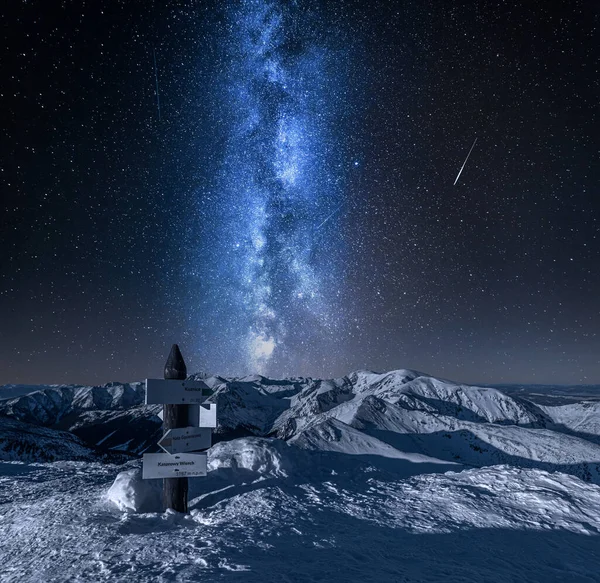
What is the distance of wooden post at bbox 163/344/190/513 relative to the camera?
7.37 m

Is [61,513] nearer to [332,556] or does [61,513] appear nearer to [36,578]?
[36,578]

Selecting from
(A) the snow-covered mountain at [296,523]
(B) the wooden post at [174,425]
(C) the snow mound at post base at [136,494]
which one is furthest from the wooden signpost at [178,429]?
(C) the snow mound at post base at [136,494]

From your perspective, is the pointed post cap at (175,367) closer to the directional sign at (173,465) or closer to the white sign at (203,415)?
the white sign at (203,415)

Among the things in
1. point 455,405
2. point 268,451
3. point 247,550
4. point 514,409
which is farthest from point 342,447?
point 514,409

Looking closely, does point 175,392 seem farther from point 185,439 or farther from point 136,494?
point 136,494

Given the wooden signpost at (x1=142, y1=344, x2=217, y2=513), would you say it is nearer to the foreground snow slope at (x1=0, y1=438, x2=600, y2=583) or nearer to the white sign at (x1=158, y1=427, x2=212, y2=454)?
the white sign at (x1=158, y1=427, x2=212, y2=454)

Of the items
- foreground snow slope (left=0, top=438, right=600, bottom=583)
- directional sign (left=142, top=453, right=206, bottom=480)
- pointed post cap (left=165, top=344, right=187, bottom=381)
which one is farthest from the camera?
pointed post cap (left=165, top=344, right=187, bottom=381)

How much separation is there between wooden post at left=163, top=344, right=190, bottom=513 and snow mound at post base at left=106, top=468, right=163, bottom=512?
22.9 inches

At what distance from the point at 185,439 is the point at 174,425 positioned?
356mm

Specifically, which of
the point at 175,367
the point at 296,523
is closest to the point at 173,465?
the point at 175,367

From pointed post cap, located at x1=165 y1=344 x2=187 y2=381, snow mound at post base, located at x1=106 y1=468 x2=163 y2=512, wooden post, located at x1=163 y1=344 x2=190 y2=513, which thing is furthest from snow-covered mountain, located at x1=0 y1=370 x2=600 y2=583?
pointed post cap, located at x1=165 y1=344 x2=187 y2=381

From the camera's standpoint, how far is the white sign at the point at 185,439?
7.06 metres

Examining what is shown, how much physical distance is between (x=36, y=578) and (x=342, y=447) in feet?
75.1

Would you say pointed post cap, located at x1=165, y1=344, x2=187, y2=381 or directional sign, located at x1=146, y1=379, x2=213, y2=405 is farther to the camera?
pointed post cap, located at x1=165, y1=344, x2=187, y2=381
